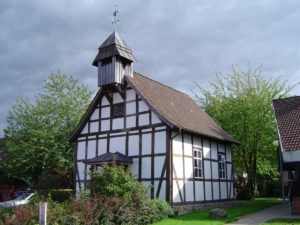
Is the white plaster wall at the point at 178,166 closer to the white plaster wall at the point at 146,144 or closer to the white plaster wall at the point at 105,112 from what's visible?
the white plaster wall at the point at 146,144

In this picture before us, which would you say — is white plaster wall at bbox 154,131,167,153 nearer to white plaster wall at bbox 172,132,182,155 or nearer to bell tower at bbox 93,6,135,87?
white plaster wall at bbox 172,132,182,155

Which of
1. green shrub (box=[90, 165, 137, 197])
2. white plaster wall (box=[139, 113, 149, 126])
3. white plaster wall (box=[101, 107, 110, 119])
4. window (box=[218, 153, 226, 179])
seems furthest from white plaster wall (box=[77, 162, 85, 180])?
window (box=[218, 153, 226, 179])

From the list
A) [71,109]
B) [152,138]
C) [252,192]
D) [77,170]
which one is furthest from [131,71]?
[252,192]

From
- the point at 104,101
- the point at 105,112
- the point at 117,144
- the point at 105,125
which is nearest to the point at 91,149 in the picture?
the point at 105,125

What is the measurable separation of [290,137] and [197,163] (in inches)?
252

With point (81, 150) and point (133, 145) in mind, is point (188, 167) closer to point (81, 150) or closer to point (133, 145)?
point (133, 145)

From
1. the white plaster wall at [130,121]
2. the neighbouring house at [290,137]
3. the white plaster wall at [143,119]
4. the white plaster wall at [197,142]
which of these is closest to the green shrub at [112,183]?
the white plaster wall at [143,119]

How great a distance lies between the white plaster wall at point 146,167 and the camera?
70.3ft

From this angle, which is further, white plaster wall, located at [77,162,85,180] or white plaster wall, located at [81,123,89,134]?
white plaster wall, located at [81,123,89,134]

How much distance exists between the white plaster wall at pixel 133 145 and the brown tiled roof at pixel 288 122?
789cm

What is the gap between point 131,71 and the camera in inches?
952

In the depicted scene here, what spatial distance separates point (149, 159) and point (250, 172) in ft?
47.6

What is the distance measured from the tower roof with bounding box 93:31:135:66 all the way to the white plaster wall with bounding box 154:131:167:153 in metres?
5.43

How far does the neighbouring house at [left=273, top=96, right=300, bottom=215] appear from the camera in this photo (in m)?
17.4
